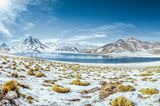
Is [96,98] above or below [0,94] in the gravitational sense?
below

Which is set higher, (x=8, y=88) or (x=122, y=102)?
(x=8, y=88)

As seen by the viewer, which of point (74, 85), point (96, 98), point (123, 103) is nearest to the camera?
point (123, 103)

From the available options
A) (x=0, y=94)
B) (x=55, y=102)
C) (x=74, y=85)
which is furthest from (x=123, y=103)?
(x=74, y=85)

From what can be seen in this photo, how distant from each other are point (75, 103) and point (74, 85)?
8.12m

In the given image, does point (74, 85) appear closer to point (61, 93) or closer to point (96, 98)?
point (61, 93)

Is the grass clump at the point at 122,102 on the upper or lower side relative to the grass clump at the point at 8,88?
lower

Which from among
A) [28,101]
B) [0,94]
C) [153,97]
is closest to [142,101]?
[153,97]

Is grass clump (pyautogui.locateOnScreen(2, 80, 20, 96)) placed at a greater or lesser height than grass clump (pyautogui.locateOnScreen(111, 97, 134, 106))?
greater

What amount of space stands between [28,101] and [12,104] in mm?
2242

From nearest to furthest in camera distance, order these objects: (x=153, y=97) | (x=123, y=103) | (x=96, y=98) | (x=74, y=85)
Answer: (x=123, y=103) < (x=153, y=97) < (x=96, y=98) < (x=74, y=85)

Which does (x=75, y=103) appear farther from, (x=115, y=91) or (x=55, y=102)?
(x=115, y=91)

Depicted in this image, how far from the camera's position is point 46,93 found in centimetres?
1789

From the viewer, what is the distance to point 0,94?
12.2m

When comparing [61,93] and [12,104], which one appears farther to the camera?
[61,93]
